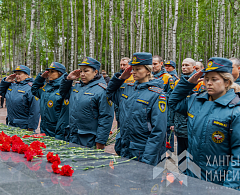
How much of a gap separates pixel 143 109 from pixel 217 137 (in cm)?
105

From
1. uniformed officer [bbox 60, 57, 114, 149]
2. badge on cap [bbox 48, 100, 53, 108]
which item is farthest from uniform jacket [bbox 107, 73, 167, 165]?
badge on cap [bbox 48, 100, 53, 108]

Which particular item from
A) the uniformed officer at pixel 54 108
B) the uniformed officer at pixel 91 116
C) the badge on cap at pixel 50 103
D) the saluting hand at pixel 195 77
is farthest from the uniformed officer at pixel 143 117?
the badge on cap at pixel 50 103

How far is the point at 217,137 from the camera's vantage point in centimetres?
249

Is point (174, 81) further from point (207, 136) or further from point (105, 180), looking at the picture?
point (105, 180)

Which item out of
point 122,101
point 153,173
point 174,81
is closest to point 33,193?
point 153,173

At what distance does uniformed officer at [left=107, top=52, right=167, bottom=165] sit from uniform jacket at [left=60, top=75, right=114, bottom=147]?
61cm

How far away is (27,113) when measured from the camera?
577cm

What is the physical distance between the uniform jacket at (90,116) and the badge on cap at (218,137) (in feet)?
6.15

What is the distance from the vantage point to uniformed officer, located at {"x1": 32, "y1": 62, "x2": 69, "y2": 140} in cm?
470

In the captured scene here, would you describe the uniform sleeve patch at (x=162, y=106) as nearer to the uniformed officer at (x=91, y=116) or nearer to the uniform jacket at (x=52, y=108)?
the uniformed officer at (x=91, y=116)

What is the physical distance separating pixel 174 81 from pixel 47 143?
3.85 m

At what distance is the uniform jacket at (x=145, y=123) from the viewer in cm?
318

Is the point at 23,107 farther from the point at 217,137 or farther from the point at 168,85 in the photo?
the point at 217,137

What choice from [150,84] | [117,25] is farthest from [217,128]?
[117,25]
